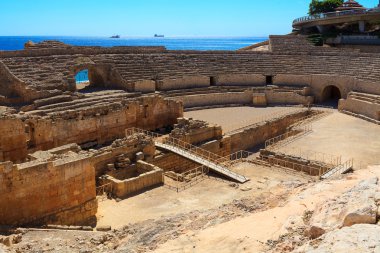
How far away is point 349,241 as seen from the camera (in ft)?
19.2

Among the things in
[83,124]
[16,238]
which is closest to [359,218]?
[16,238]

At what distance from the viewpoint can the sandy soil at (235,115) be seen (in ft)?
83.6

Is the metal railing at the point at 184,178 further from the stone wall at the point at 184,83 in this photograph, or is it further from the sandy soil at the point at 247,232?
the stone wall at the point at 184,83

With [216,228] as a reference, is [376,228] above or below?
above

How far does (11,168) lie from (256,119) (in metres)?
17.3

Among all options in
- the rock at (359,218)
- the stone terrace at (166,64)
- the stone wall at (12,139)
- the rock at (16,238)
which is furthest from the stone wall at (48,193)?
the stone terrace at (166,64)

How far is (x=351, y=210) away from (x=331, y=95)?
28.5 metres

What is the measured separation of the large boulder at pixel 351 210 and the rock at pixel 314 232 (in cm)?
6

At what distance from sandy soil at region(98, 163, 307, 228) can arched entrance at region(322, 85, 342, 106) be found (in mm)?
16091

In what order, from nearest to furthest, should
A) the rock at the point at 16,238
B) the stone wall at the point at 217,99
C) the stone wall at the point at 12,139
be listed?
1. the rock at the point at 16,238
2. the stone wall at the point at 12,139
3. the stone wall at the point at 217,99

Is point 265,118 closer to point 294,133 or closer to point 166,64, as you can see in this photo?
point 294,133

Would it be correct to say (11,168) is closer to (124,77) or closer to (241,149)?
(241,149)

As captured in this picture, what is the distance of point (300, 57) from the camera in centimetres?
3562

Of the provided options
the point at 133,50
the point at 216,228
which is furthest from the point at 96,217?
the point at 133,50
